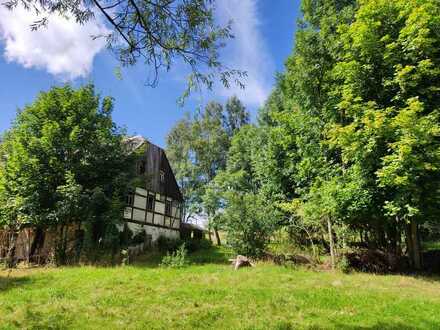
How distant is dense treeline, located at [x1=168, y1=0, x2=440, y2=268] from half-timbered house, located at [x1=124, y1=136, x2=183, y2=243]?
6956 millimetres

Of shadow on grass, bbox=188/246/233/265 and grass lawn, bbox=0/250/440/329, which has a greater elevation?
shadow on grass, bbox=188/246/233/265

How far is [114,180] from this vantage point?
54.3 feet

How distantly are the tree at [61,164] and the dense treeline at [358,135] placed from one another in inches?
265

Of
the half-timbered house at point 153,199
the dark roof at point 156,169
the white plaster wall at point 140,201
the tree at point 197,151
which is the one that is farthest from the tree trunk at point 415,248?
the tree at point 197,151

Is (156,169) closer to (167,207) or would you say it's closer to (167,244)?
(167,207)

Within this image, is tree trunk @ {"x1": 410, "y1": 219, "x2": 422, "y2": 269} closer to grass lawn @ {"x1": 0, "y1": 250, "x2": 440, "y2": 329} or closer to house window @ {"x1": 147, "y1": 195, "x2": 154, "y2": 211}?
grass lawn @ {"x1": 0, "y1": 250, "x2": 440, "y2": 329}

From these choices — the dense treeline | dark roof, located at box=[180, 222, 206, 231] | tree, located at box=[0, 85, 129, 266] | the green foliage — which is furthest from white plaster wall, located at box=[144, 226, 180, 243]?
the dense treeline

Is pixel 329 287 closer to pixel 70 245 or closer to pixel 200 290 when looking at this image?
pixel 200 290

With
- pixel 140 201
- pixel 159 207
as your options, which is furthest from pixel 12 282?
pixel 159 207

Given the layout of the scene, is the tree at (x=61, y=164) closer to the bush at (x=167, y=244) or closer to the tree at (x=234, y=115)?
the bush at (x=167, y=244)

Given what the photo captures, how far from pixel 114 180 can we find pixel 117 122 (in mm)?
4081

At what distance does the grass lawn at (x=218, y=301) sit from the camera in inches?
249

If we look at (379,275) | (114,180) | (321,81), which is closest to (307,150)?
(321,81)

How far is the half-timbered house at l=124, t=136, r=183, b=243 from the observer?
20.5 meters
